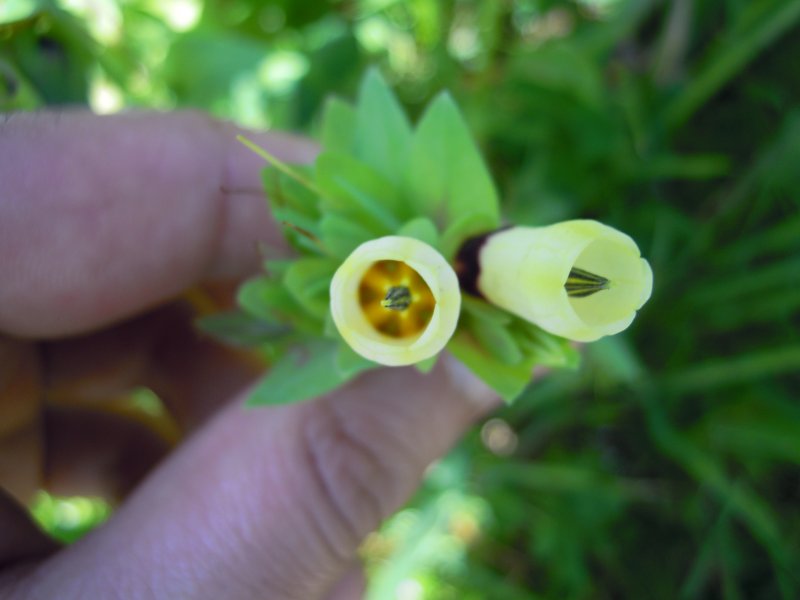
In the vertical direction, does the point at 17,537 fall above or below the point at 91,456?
above

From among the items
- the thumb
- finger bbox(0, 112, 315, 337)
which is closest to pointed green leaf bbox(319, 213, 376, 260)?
finger bbox(0, 112, 315, 337)

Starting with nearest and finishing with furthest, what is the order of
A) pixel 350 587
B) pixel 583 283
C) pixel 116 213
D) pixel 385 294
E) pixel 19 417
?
pixel 583 283, pixel 385 294, pixel 116 213, pixel 19 417, pixel 350 587

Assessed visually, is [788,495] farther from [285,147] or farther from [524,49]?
[285,147]

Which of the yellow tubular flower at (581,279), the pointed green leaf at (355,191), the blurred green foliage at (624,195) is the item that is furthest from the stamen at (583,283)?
the blurred green foliage at (624,195)

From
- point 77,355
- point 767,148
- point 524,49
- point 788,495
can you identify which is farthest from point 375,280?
point 788,495

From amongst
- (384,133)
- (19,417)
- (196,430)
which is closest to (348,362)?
(384,133)

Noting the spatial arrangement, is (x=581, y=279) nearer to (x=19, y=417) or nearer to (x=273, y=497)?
(x=273, y=497)

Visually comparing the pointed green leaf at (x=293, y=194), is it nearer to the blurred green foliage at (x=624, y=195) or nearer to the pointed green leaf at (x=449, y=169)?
the pointed green leaf at (x=449, y=169)

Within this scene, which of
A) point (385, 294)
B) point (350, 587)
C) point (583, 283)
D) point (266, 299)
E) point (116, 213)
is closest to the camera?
point (583, 283)
